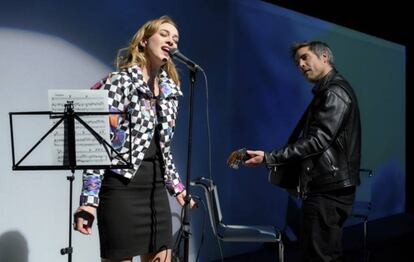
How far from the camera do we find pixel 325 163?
3227 millimetres

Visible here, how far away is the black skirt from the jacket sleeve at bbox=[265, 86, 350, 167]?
38.1 inches

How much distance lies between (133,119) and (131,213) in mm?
425

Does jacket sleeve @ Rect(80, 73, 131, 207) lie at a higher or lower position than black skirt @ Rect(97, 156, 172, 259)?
higher

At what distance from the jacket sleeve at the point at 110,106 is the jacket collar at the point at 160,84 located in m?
0.04

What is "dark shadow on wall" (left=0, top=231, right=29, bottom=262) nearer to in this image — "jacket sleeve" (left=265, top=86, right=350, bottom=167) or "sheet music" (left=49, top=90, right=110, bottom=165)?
"sheet music" (left=49, top=90, right=110, bottom=165)

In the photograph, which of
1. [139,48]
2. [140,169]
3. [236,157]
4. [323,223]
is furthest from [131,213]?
[323,223]

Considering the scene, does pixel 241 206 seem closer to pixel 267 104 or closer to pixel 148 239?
pixel 267 104

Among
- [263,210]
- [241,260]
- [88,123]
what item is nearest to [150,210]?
[88,123]

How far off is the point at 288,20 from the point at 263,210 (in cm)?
213

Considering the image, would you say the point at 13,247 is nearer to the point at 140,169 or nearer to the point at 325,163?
the point at 140,169

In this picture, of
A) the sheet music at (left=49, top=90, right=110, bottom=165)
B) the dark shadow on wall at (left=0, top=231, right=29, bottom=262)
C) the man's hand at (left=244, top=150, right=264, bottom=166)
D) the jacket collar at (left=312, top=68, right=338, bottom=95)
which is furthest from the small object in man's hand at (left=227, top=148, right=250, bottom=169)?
the dark shadow on wall at (left=0, top=231, right=29, bottom=262)

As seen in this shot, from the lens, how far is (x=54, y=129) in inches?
86.3

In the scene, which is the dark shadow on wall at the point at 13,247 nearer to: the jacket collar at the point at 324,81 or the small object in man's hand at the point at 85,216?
the small object in man's hand at the point at 85,216

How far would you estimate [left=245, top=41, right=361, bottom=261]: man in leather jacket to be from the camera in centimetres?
316
